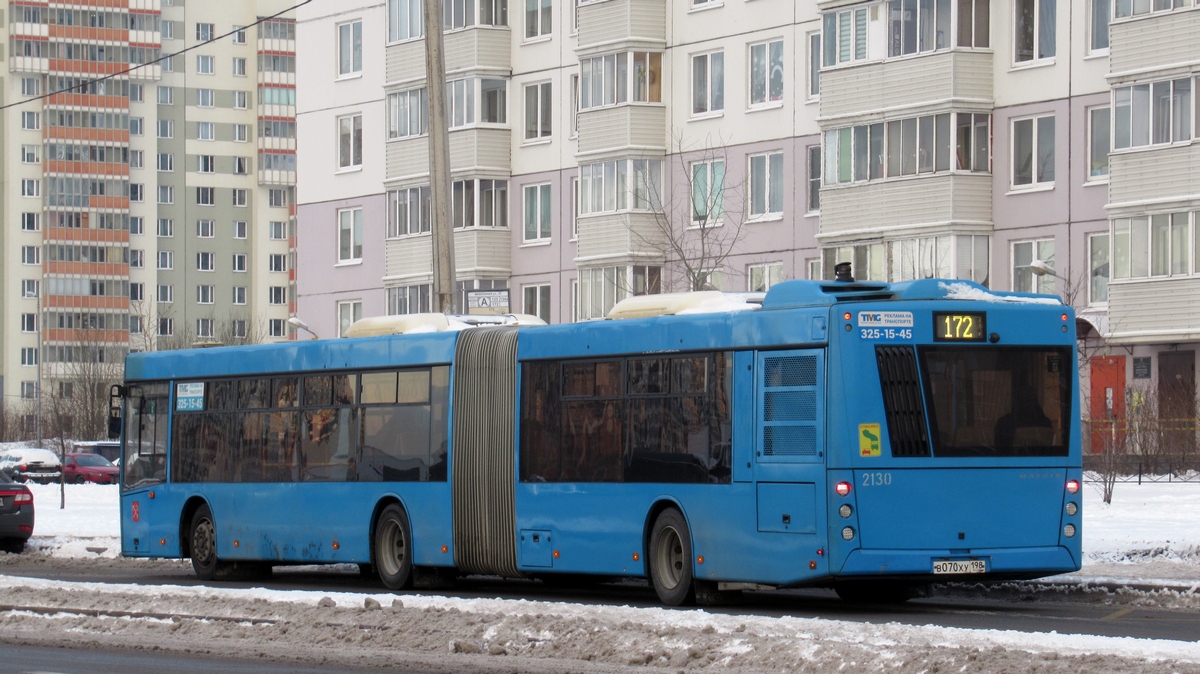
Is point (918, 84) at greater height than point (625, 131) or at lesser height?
greater

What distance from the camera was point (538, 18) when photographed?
181ft

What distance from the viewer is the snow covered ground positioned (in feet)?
36.7

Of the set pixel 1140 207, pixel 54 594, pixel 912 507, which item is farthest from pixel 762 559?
pixel 1140 207

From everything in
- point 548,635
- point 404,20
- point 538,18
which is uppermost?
point 404,20

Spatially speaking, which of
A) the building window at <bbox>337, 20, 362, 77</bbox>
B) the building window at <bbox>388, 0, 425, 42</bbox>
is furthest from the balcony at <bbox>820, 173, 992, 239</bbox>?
the building window at <bbox>337, 20, 362, 77</bbox>

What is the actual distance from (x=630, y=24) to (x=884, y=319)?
121ft

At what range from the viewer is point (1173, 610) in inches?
631

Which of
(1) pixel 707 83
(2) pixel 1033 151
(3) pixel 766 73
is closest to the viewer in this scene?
(2) pixel 1033 151

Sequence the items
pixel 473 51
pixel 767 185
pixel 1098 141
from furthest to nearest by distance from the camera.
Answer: pixel 473 51 → pixel 767 185 → pixel 1098 141

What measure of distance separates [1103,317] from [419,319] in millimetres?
25271

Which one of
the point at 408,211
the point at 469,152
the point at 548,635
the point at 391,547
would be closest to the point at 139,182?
the point at 408,211

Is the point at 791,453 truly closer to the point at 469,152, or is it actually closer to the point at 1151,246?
the point at 1151,246

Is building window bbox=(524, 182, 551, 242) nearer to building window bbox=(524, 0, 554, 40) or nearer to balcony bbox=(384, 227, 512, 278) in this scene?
balcony bbox=(384, 227, 512, 278)

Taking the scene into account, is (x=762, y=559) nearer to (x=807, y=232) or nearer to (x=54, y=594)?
(x=54, y=594)
